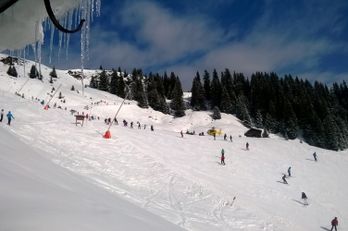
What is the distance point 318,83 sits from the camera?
125m

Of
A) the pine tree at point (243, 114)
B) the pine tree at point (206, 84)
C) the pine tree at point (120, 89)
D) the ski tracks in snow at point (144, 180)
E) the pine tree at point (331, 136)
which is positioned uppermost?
the pine tree at point (206, 84)

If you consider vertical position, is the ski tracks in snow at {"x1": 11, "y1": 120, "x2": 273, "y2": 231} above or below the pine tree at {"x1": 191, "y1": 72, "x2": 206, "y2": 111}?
below

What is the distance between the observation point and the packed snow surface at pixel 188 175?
14352 millimetres

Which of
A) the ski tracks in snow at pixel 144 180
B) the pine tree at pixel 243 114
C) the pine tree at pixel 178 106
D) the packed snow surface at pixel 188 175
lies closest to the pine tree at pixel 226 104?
the pine tree at pixel 243 114

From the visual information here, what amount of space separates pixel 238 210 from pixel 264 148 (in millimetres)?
25965

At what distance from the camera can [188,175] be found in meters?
24.5

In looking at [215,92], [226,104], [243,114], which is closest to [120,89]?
[215,92]

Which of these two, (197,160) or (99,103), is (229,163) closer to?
(197,160)

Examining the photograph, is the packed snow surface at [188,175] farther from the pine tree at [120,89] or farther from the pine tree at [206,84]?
the pine tree at [206,84]

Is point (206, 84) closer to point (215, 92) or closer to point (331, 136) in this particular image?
point (215, 92)

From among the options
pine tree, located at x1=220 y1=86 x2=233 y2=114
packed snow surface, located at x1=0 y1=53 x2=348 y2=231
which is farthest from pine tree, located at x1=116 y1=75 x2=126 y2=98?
packed snow surface, located at x1=0 y1=53 x2=348 y2=231

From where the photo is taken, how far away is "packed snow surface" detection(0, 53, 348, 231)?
14.4 meters

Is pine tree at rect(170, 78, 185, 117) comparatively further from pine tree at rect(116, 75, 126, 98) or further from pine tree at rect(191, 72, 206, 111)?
pine tree at rect(116, 75, 126, 98)

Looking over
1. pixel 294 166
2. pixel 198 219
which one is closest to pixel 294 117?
pixel 294 166
